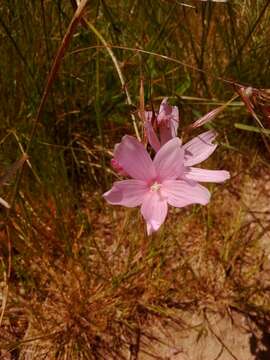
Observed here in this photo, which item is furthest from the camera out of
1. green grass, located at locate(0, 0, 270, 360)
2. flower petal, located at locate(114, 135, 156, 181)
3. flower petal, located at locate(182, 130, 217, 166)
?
green grass, located at locate(0, 0, 270, 360)

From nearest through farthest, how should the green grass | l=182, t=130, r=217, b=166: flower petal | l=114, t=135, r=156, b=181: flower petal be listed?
l=114, t=135, r=156, b=181: flower petal → l=182, t=130, r=217, b=166: flower petal → the green grass

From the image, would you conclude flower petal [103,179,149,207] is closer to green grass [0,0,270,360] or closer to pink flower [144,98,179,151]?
pink flower [144,98,179,151]

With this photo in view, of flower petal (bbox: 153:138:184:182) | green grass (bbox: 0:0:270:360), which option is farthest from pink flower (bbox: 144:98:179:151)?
green grass (bbox: 0:0:270:360)

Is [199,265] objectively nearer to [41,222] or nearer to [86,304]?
[86,304]

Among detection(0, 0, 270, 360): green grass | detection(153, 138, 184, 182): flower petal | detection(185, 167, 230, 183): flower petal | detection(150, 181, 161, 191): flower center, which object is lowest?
detection(0, 0, 270, 360): green grass

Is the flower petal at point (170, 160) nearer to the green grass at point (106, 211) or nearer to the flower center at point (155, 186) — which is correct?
the flower center at point (155, 186)

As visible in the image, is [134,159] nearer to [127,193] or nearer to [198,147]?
[127,193]
